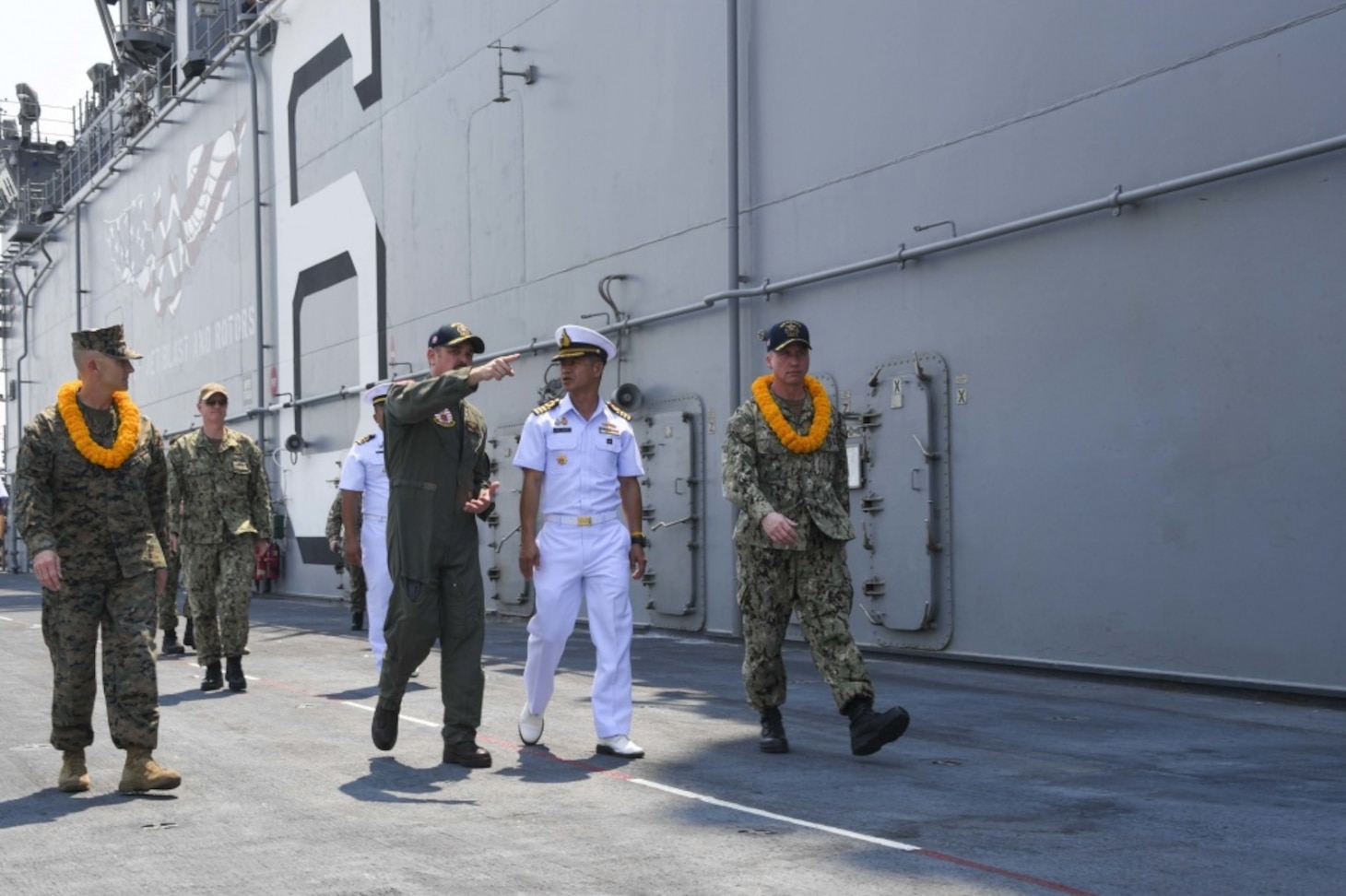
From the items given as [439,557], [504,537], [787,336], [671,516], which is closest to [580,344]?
[787,336]

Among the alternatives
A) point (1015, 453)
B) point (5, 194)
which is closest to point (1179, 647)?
point (1015, 453)

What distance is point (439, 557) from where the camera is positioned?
676 cm

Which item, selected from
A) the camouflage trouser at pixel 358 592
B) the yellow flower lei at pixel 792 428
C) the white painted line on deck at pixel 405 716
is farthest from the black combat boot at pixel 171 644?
the yellow flower lei at pixel 792 428

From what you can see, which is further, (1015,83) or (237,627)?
(1015,83)

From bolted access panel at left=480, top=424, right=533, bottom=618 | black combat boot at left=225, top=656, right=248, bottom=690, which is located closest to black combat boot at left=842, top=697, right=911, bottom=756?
black combat boot at left=225, top=656, right=248, bottom=690

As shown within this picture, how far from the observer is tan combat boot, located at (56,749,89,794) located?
245 inches

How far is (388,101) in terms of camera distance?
70.3 feet

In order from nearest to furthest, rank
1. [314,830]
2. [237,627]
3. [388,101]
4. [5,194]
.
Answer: [314,830] < [237,627] < [388,101] < [5,194]

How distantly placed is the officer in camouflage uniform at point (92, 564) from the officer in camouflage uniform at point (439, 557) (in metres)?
1.02

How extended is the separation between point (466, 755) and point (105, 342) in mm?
2266

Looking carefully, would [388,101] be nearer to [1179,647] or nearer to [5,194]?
[1179,647]

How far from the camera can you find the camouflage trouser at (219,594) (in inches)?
402

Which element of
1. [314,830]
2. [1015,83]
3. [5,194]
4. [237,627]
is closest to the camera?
[314,830]

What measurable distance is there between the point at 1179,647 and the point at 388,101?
15.0 meters
